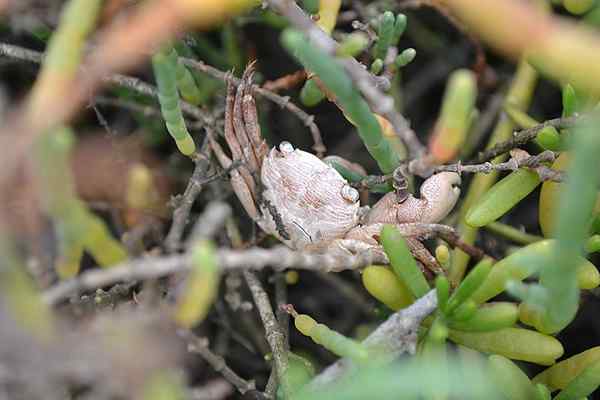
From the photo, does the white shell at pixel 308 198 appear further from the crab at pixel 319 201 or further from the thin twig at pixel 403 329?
the thin twig at pixel 403 329

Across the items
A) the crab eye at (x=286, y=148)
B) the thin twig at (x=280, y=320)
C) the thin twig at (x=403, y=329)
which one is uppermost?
the crab eye at (x=286, y=148)

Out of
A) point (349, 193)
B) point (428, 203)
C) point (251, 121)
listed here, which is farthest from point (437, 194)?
point (251, 121)

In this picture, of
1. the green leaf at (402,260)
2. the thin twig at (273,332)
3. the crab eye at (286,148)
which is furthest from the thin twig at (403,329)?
the crab eye at (286,148)

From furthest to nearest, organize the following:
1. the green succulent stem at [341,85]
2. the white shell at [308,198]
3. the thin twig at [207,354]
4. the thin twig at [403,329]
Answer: the white shell at [308,198]
the thin twig at [403,329]
the thin twig at [207,354]
the green succulent stem at [341,85]

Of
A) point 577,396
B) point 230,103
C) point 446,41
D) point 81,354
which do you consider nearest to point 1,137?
point 81,354

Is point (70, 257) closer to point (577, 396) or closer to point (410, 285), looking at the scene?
point (410, 285)

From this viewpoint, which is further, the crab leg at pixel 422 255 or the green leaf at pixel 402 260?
the crab leg at pixel 422 255

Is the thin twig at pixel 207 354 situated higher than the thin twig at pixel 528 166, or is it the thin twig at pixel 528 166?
the thin twig at pixel 528 166

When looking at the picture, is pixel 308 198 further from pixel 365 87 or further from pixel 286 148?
pixel 365 87
